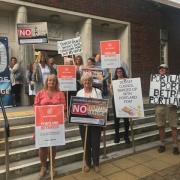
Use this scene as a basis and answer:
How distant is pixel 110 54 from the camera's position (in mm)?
6031

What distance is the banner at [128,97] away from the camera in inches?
226

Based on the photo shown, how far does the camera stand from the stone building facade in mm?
8805

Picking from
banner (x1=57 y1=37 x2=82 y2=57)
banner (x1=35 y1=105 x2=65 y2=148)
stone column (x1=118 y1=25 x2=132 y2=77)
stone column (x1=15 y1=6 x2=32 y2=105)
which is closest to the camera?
banner (x1=35 y1=105 x2=65 y2=148)

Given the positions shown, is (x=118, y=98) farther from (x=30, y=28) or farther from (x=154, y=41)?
(x=154, y=41)

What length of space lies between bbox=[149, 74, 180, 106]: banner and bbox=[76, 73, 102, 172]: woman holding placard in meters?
1.66

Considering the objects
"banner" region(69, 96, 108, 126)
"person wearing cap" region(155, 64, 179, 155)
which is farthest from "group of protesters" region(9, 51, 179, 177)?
"banner" region(69, 96, 108, 126)

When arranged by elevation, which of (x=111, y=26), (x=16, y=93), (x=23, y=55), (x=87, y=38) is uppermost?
(x=111, y=26)

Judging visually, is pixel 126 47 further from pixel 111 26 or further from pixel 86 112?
pixel 86 112

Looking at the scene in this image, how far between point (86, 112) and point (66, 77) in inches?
71.1

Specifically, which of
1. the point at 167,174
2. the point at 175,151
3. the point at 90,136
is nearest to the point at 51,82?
the point at 90,136

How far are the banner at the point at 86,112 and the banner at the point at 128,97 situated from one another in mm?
1098

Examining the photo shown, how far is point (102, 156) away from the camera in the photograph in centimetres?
570

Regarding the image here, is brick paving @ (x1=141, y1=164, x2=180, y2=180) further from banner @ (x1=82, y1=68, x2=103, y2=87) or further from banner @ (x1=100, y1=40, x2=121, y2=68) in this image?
banner @ (x1=82, y1=68, x2=103, y2=87)

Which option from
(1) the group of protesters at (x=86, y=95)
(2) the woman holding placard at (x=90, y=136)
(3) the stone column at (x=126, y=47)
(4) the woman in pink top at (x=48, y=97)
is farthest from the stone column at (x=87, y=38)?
(4) the woman in pink top at (x=48, y=97)
